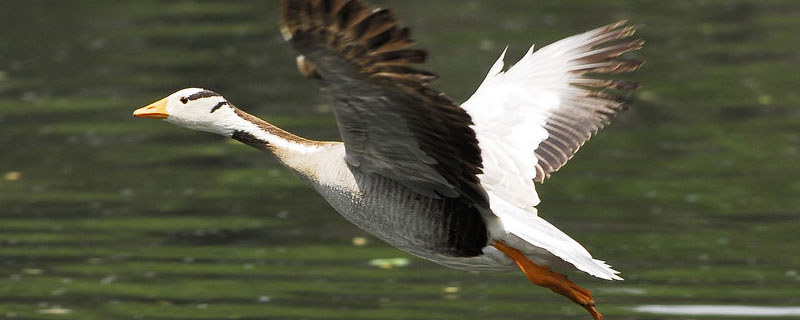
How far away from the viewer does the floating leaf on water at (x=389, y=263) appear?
1116 centimetres

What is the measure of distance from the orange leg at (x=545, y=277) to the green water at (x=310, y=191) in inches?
67.4

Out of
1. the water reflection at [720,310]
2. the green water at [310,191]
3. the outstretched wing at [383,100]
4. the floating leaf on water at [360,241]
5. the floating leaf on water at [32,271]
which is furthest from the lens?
the floating leaf on water at [360,241]

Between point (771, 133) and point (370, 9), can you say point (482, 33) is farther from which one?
point (370, 9)

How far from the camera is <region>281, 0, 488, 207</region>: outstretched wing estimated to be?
6.02 m

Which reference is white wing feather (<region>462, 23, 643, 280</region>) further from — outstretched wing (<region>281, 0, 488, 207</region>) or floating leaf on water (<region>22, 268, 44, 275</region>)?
floating leaf on water (<region>22, 268, 44, 275</region>)

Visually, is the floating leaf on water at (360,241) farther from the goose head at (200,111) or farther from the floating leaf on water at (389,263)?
the goose head at (200,111)

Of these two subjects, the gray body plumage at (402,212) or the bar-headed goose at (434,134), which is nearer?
the bar-headed goose at (434,134)

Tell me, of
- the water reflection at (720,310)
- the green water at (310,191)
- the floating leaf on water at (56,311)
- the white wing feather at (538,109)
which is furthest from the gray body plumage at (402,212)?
the floating leaf on water at (56,311)

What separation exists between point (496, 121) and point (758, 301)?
2324 millimetres

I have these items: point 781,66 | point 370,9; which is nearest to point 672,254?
point 370,9

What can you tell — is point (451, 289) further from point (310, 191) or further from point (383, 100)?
point (383, 100)

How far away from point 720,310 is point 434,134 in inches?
138

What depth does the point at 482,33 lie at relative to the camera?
2025 centimetres

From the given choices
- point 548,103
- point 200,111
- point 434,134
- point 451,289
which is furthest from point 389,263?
point 434,134
